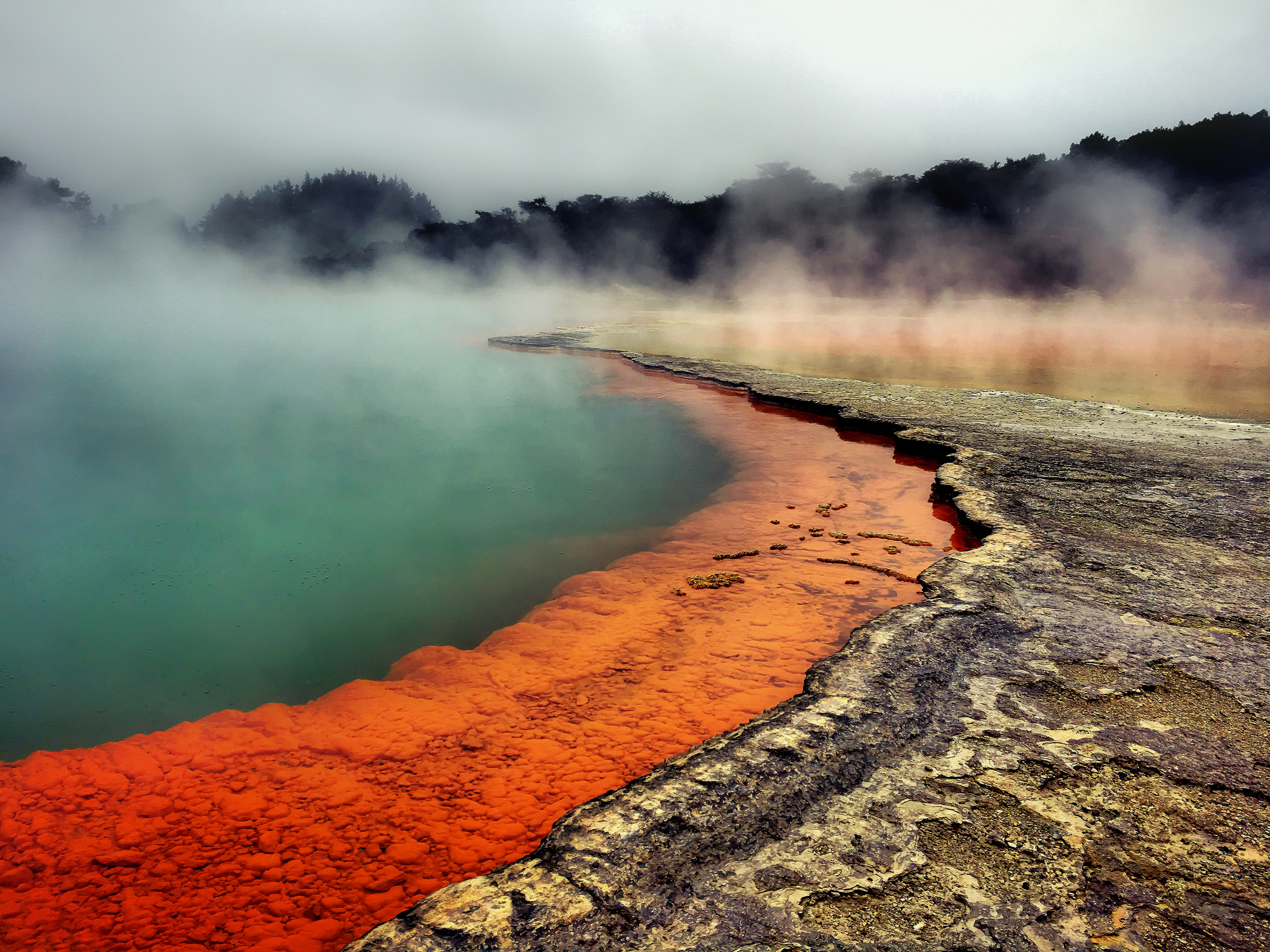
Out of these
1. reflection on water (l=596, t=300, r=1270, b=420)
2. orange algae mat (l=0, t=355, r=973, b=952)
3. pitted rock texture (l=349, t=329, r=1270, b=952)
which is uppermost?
reflection on water (l=596, t=300, r=1270, b=420)

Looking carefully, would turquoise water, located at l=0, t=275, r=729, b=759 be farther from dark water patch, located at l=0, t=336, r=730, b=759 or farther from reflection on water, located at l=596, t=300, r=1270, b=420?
reflection on water, located at l=596, t=300, r=1270, b=420

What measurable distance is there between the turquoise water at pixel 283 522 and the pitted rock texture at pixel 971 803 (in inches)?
94.1

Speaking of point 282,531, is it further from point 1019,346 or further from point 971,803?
point 1019,346

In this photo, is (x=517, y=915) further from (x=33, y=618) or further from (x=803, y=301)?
(x=803, y=301)

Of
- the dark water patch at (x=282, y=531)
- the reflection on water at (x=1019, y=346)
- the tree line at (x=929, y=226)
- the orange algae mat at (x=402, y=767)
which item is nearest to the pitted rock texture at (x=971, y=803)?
the orange algae mat at (x=402, y=767)

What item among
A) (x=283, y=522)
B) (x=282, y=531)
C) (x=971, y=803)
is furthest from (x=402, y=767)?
(x=283, y=522)

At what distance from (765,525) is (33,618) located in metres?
5.36

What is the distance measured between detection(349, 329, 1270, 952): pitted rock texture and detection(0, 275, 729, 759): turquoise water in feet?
7.84

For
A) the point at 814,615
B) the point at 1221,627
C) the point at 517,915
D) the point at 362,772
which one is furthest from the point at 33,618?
the point at 1221,627

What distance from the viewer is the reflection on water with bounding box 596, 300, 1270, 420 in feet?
34.2

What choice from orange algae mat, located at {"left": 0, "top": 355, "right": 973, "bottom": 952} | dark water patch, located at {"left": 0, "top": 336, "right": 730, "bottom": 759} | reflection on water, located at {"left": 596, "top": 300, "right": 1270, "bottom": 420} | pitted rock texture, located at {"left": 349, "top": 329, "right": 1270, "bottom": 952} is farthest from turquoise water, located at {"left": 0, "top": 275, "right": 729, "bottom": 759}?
reflection on water, located at {"left": 596, "top": 300, "right": 1270, "bottom": 420}

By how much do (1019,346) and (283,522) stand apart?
17734 mm

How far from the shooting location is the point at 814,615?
366 centimetres

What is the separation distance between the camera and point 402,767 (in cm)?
269
